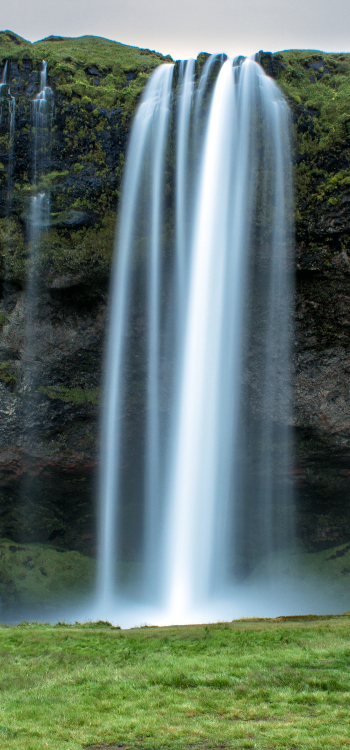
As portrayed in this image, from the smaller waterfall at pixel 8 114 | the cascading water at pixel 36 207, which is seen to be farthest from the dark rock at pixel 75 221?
the smaller waterfall at pixel 8 114

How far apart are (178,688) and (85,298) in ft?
64.7

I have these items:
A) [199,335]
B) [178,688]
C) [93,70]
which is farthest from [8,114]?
[178,688]

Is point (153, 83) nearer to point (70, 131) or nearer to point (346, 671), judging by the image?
point (70, 131)

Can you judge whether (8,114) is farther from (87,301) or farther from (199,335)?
(199,335)

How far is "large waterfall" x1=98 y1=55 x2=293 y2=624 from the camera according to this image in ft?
82.0

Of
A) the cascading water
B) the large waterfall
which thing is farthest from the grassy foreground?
the cascading water

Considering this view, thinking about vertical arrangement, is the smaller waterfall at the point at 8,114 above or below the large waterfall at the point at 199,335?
above

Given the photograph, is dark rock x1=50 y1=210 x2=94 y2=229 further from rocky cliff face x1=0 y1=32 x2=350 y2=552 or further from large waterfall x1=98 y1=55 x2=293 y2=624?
large waterfall x1=98 y1=55 x2=293 y2=624

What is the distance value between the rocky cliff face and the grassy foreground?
12.0 metres

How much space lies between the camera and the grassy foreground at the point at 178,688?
26.3 ft

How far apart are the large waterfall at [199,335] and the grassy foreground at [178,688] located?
9.64 meters

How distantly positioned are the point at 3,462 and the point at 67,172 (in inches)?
614

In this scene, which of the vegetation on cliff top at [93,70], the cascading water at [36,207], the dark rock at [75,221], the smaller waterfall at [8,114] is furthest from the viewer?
the vegetation on cliff top at [93,70]

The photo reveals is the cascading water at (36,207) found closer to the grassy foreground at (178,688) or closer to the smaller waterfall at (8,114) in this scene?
the smaller waterfall at (8,114)
